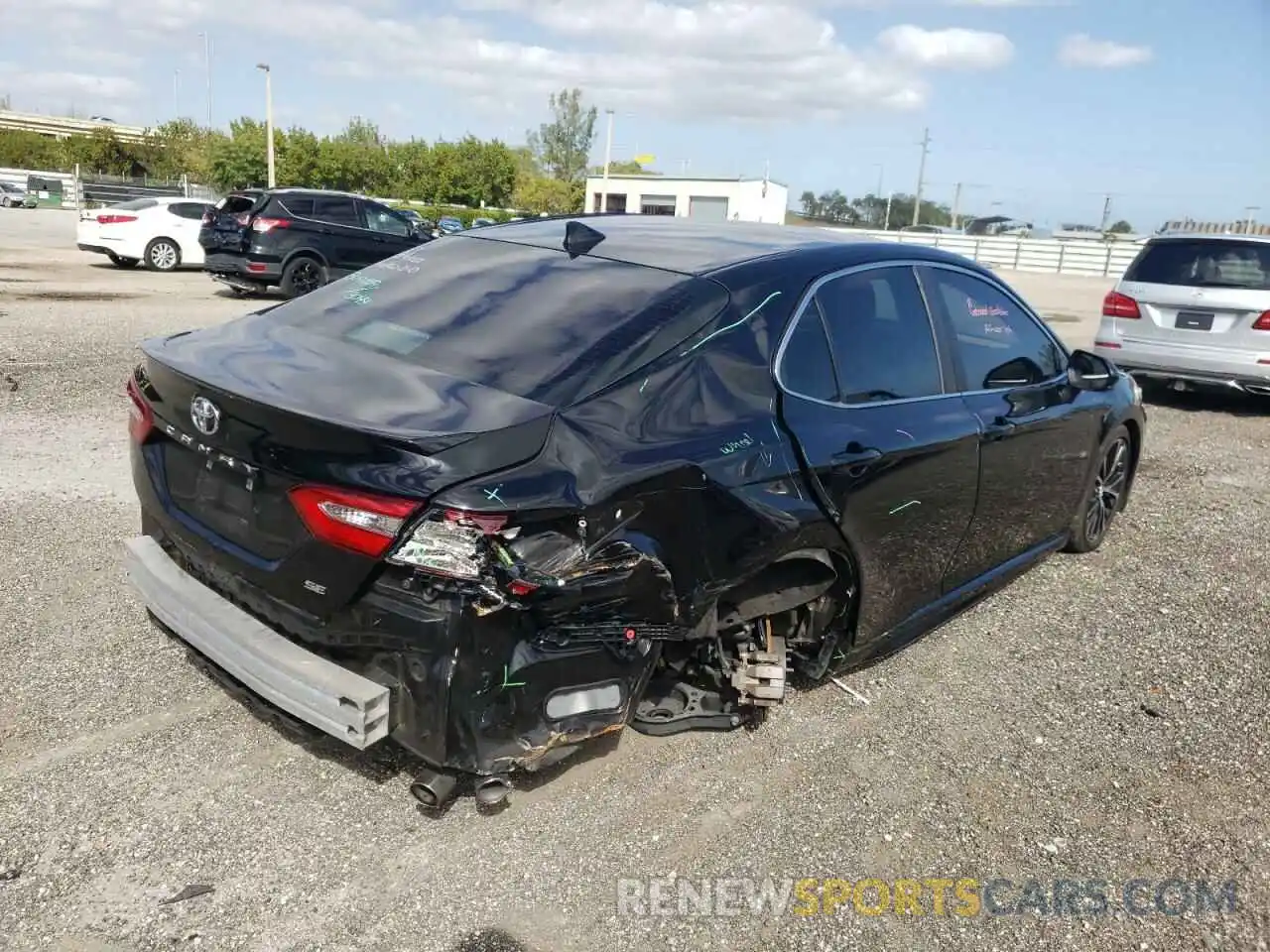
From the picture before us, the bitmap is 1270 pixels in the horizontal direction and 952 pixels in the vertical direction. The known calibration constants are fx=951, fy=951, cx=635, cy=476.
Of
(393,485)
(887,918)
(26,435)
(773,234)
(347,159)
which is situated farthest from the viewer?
(347,159)

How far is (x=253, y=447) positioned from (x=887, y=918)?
2152 mm

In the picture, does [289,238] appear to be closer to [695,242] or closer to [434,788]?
[695,242]

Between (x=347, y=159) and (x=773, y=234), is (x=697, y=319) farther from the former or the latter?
(x=347, y=159)

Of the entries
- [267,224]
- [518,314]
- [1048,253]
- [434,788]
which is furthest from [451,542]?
[1048,253]

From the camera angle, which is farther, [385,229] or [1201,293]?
[385,229]

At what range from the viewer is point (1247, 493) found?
6953 millimetres

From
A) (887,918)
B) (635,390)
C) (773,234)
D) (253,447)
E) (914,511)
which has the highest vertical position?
(773,234)

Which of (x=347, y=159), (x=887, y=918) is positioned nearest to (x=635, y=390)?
(x=887, y=918)

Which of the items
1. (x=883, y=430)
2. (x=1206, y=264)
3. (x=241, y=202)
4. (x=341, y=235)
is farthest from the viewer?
(x=341, y=235)

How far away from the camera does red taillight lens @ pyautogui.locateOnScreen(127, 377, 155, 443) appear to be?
3141 mm

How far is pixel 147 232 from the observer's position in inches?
696

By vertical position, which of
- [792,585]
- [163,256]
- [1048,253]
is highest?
[1048,253]

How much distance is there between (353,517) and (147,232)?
18.0 m

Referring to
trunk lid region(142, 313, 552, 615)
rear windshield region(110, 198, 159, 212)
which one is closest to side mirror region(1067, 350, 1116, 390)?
trunk lid region(142, 313, 552, 615)
